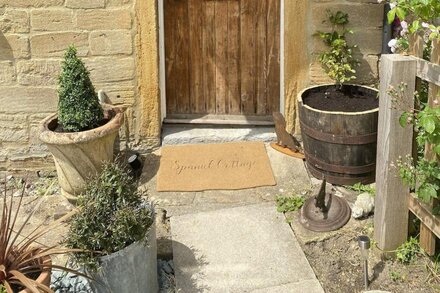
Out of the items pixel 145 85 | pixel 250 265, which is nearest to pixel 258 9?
pixel 145 85

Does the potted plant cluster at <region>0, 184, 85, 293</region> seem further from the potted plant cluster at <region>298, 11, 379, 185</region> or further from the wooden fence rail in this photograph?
the potted plant cluster at <region>298, 11, 379, 185</region>

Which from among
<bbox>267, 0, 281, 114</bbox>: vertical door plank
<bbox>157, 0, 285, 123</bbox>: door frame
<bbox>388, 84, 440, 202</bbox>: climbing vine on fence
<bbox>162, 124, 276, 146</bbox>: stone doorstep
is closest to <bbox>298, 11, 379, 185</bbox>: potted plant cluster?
<bbox>157, 0, 285, 123</bbox>: door frame

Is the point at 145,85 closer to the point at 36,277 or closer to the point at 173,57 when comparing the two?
the point at 173,57

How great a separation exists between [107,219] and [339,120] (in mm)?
2023

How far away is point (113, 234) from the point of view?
2.94 metres

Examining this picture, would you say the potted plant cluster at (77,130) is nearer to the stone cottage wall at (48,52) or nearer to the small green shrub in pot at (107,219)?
the stone cottage wall at (48,52)

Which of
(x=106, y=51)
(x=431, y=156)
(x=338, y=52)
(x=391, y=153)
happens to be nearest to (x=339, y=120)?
(x=338, y=52)

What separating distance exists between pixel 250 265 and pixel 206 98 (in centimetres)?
240

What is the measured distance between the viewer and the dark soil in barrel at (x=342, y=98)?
4434mm

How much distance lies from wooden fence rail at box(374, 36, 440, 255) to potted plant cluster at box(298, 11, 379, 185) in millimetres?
764

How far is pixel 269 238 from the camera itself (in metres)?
3.79

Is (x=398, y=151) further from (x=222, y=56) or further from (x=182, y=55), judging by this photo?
(x=182, y=55)

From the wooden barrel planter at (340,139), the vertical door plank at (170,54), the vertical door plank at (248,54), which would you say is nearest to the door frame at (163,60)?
the vertical door plank at (170,54)

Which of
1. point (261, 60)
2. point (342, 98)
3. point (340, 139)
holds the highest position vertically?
point (261, 60)
